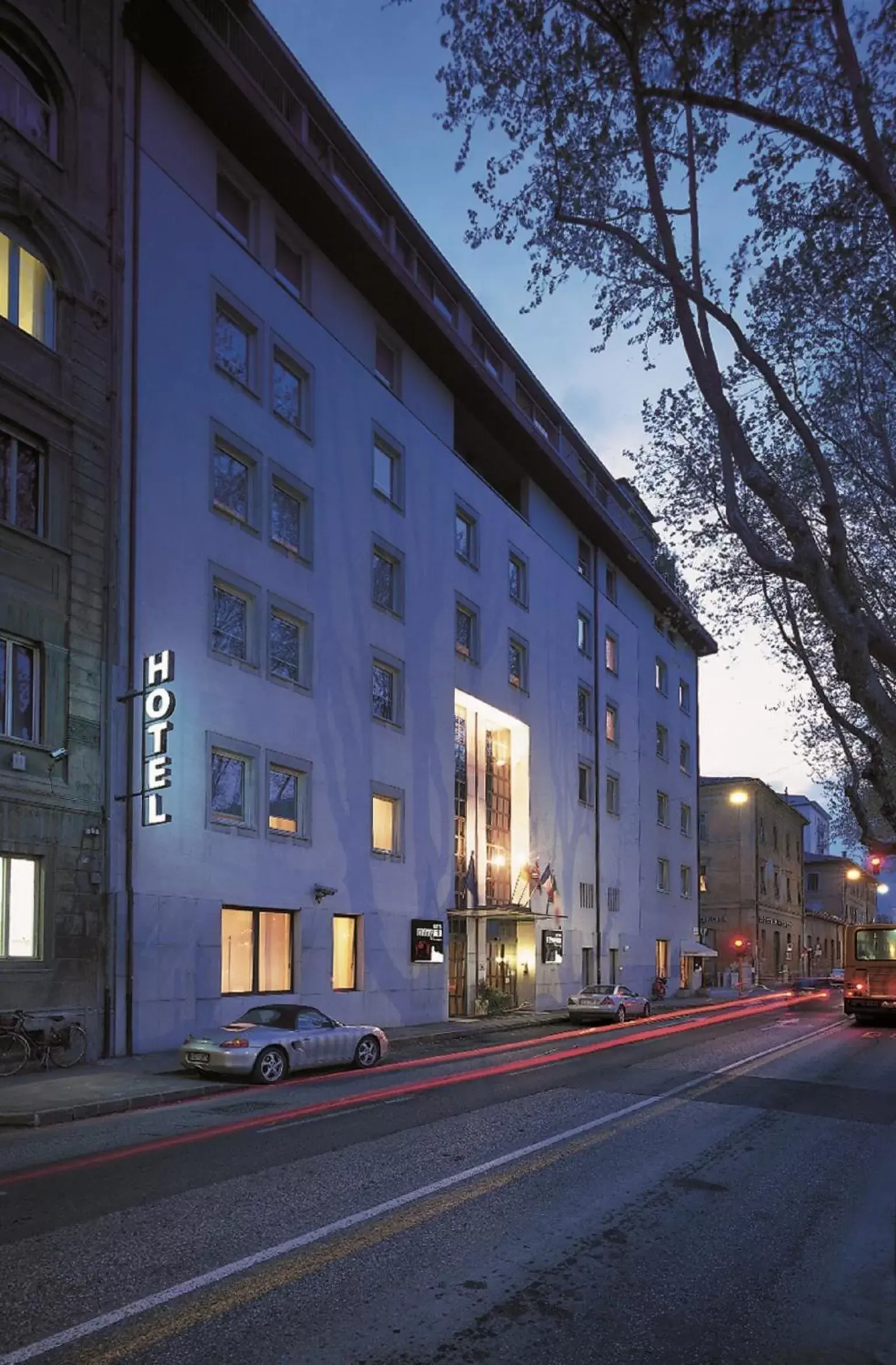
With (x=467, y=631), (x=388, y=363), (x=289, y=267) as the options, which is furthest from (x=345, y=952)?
(x=289, y=267)

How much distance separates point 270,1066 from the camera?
690 inches

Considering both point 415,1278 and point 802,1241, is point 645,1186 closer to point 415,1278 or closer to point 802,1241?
point 802,1241

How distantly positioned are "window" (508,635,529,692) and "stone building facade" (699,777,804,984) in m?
36.2

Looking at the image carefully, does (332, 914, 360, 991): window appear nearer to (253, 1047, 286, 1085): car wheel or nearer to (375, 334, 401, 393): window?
(253, 1047, 286, 1085): car wheel

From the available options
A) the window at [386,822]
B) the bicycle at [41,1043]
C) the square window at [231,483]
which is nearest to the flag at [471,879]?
the window at [386,822]

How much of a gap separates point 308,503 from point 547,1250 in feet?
71.8

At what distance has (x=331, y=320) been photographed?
29203mm

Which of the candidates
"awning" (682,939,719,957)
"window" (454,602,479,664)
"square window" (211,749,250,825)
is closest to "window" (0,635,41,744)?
"square window" (211,749,250,825)

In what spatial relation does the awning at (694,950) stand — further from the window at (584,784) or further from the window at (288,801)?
the window at (288,801)

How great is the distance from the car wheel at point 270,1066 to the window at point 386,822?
11.4 metres

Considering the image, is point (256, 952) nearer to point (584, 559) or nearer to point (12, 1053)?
point (12, 1053)

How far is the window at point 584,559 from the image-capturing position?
156ft

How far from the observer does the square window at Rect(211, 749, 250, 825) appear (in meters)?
23.2

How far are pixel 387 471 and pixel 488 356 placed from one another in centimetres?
1040
